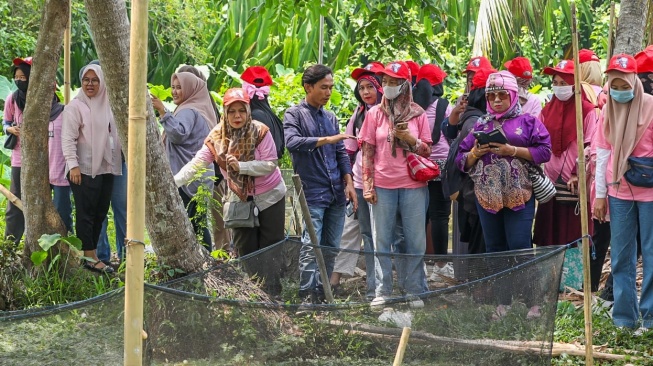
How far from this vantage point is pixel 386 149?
6797 millimetres

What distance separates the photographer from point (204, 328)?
14.2 ft

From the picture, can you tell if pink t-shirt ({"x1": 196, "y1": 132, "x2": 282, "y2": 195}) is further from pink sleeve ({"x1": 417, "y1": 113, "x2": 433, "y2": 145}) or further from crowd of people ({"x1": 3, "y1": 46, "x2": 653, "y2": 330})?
pink sleeve ({"x1": 417, "y1": 113, "x2": 433, "y2": 145})

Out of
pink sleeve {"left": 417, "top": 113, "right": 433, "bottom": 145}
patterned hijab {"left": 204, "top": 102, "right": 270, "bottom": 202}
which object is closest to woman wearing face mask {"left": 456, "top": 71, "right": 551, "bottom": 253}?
pink sleeve {"left": 417, "top": 113, "right": 433, "bottom": 145}

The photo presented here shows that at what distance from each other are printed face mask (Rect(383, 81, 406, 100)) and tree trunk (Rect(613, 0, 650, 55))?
2321mm

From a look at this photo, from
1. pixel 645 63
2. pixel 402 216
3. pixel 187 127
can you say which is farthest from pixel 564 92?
pixel 187 127

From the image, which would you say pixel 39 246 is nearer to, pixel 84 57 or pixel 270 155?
pixel 270 155

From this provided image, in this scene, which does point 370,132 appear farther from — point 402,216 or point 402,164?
point 402,216

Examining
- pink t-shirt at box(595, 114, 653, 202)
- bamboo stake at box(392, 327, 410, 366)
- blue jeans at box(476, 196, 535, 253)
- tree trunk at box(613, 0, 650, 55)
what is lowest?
bamboo stake at box(392, 327, 410, 366)

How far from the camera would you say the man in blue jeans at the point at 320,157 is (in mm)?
6973

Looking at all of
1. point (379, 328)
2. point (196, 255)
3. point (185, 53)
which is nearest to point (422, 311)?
point (379, 328)

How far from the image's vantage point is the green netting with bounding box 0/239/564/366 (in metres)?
4.14

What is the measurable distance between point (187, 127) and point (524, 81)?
2509 millimetres

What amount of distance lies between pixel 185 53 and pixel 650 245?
8535 mm

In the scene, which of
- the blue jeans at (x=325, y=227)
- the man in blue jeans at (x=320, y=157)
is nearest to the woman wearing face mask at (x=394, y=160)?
the man in blue jeans at (x=320, y=157)
